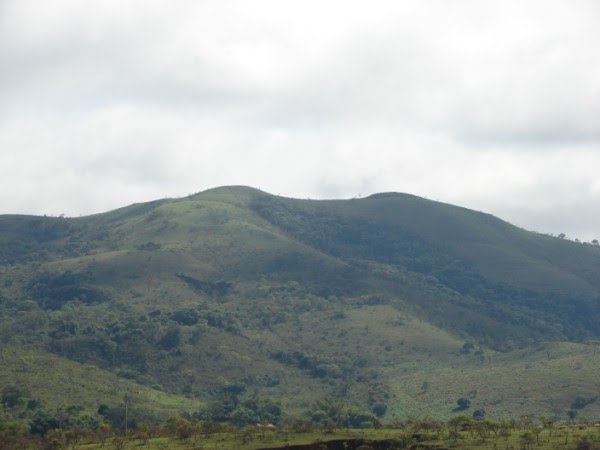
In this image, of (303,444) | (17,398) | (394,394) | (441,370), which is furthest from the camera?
(441,370)

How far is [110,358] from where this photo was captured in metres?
194

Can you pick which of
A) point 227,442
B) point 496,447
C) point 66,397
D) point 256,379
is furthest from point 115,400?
point 496,447

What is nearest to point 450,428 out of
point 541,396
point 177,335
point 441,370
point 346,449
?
point 346,449

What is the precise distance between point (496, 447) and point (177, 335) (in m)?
124

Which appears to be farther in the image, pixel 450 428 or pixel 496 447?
pixel 450 428

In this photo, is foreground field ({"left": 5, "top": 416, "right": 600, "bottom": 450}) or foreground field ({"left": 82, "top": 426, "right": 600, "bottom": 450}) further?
foreground field ({"left": 5, "top": 416, "right": 600, "bottom": 450})

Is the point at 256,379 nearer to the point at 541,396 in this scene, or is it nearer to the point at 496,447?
the point at 541,396

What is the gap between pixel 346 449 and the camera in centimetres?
8850

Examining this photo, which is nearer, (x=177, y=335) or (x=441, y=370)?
(x=441, y=370)

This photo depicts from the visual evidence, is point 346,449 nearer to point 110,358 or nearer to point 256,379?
point 256,379

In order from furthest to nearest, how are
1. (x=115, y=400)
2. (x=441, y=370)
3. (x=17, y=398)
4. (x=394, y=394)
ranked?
(x=441, y=370) < (x=394, y=394) < (x=115, y=400) < (x=17, y=398)

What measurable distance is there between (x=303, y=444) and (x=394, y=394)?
83914mm

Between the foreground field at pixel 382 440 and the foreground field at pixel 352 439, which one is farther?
the foreground field at pixel 352 439

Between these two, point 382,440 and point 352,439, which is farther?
point 352,439
